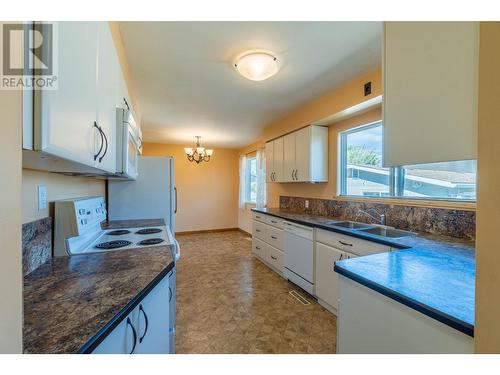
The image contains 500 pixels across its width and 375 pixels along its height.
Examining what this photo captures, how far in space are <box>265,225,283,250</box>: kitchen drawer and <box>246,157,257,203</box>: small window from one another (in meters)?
2.26

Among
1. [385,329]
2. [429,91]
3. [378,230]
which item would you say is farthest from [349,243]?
[429,91]

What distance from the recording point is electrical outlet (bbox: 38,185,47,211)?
45.7 inches

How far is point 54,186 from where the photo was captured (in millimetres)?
1345

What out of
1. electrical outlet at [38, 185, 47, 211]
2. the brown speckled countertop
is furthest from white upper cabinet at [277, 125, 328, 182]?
electrical outlet at [38, 185, 47, 211]

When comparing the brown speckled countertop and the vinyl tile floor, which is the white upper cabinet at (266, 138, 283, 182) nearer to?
the vinyl tile floor

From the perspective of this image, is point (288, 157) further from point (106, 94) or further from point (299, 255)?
point (106, 94)

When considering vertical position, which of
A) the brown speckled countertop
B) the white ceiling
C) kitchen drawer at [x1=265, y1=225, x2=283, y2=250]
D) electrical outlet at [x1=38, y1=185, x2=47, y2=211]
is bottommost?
kitchen drawer at [x1=265, y1=225, x2=283, y2=250]

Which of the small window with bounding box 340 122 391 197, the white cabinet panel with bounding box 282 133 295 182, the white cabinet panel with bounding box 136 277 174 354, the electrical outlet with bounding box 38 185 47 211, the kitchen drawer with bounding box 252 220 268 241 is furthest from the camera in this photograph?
the kitchen drawer with bounding box 252 220 268 241

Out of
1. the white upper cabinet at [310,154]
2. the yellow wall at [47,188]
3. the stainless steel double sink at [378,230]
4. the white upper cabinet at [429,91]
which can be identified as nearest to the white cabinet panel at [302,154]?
the white upper cabinet at [310,154]

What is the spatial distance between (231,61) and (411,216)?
2.29 metres

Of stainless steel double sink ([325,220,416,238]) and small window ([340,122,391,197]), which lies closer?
stainless steel double sink ([325,220,416,238])

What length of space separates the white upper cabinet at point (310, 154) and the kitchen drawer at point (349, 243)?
3.10ft

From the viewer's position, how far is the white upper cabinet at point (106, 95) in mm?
1018

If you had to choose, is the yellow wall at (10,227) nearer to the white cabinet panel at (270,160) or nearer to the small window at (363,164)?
the small window at (363,164)
